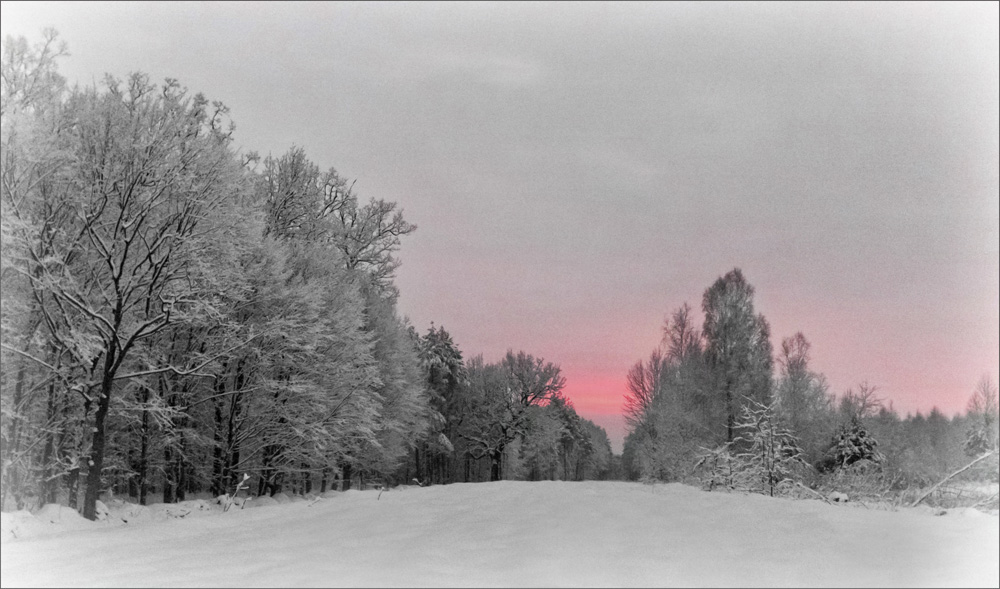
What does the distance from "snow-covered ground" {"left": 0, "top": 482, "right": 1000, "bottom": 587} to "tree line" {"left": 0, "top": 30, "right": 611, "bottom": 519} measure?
17.2ft

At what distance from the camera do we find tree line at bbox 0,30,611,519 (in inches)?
543

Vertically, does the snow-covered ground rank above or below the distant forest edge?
below

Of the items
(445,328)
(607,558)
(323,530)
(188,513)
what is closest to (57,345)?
(188,513)

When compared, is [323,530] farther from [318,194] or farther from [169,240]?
[318,194]

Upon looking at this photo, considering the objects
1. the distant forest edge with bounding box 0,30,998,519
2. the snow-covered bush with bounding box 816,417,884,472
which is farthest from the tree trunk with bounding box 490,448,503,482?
the snow-covered bush with bounding box 816,417,884,472

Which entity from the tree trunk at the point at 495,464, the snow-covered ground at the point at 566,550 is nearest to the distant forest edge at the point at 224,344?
the snow-covered ground at the point at 566,550

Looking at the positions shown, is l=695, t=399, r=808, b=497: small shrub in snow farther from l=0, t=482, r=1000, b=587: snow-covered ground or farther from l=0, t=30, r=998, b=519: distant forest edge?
l=0, t=482, r=1000, b=587: snow-covered ground

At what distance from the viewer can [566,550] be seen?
701 centimetres

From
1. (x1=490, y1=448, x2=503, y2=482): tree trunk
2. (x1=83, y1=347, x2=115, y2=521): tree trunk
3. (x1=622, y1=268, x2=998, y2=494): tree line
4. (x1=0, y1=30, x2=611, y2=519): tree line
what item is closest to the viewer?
(x1=83, y1=347, x2=115, y2=521): tree trunk

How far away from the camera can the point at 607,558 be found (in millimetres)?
6648

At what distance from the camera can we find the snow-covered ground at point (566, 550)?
19.8ft

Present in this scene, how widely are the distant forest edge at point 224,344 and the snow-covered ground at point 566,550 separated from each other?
2.21 metres

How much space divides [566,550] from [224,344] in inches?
540

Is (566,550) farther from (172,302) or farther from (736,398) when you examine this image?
(736,398)
